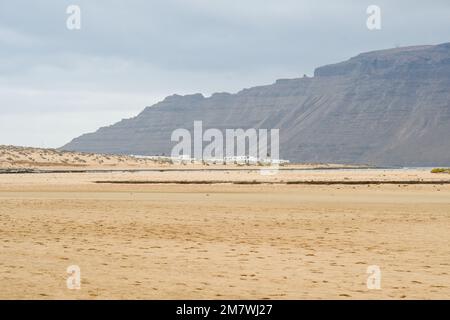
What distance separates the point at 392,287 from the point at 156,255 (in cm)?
597

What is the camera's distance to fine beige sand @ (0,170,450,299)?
37.8 feet

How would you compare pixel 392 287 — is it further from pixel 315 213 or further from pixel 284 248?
pixel 315 213

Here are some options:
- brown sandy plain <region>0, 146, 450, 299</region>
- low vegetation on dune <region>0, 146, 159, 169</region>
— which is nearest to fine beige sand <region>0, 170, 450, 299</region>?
brown sandy plain <region>0, 146, 450, 299</region>

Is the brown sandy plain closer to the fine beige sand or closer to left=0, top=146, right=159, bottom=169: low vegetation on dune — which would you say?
the fine beige sand

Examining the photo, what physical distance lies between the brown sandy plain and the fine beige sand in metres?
0.02

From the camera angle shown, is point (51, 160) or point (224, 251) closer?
point (224, 251)

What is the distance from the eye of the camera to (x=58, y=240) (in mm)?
18172

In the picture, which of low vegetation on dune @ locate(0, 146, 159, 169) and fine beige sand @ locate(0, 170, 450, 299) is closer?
fine beige sand @ locate(0, 170, 450, 299)

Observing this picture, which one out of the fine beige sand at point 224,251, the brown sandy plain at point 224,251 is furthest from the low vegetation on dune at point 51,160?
the fine beige sand at point 224,251

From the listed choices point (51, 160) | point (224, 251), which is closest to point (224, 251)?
point (224, 251)

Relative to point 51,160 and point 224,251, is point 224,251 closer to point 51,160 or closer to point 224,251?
point 224,251

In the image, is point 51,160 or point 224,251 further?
point 51,160

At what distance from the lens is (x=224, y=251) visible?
16234mm

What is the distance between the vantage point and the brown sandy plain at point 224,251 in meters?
11.5
